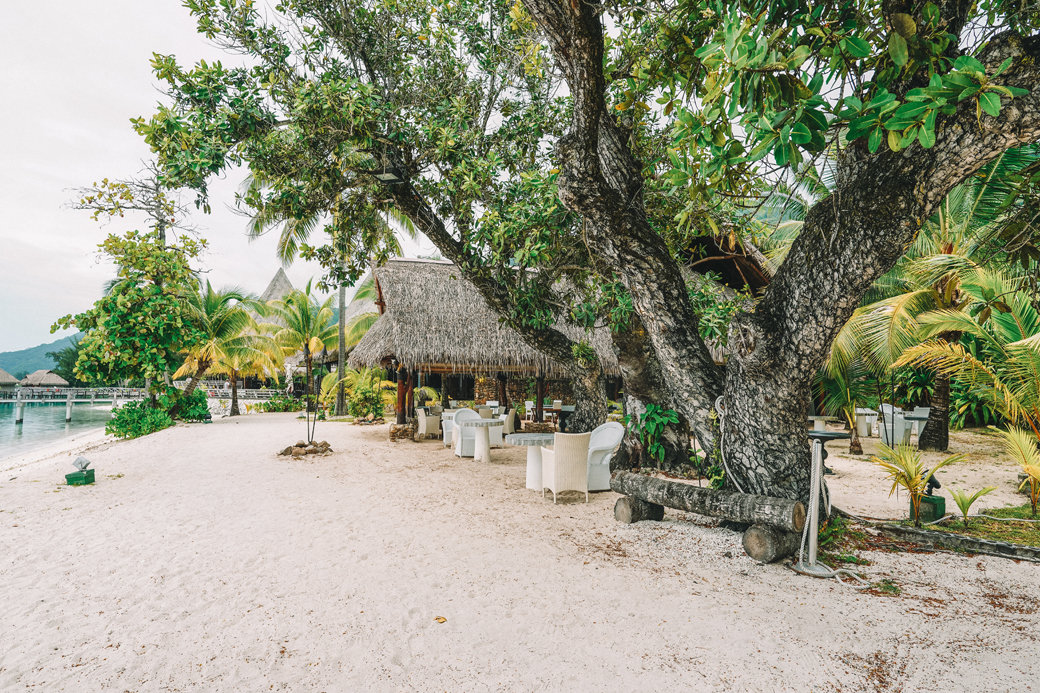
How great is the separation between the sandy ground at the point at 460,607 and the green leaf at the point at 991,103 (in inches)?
85.7

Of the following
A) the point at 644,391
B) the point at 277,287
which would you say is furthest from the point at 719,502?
the point at 277,287

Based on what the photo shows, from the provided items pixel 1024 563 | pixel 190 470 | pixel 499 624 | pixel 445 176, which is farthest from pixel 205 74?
pixel 1024 563

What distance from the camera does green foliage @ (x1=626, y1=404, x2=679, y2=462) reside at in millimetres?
6121

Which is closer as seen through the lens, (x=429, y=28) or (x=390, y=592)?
(x=390, y=592)

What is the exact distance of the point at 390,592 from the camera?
119 inches

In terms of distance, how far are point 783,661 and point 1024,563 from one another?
245 cm

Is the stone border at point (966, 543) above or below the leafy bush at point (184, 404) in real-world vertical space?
below

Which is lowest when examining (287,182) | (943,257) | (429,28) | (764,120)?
(764,120)

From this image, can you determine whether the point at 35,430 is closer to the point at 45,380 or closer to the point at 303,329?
the point at 303,329

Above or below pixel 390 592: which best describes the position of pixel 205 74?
above

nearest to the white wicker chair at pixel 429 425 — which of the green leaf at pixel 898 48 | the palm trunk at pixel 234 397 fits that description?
the palm trunk at pixel 234 397

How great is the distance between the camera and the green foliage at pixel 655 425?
6121mm

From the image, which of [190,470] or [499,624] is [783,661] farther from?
[190,470]

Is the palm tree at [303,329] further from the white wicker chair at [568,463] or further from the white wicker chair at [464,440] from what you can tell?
the white wicker chair at [568,463]
